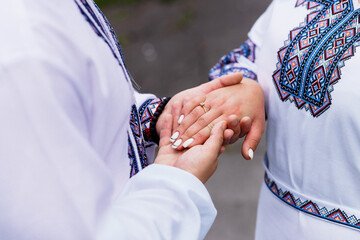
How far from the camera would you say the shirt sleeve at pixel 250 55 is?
1.43m

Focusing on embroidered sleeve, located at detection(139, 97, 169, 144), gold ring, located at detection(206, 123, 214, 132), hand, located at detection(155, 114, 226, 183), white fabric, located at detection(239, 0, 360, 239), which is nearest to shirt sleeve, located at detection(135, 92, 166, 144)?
embroidered sleeve, located at detection(139, 97, 169, 144)

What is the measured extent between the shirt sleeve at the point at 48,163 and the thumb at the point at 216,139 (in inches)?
14.5

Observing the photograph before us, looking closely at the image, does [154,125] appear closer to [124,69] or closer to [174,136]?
[174,136]

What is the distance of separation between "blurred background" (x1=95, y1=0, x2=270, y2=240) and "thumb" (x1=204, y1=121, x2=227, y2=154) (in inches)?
69.2

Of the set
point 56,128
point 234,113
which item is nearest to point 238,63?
point 234,113

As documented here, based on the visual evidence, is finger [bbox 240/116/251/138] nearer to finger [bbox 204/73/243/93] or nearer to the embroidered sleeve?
finger [bbox 204/73/243/93]

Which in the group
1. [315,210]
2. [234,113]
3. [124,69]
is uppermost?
[124,69]

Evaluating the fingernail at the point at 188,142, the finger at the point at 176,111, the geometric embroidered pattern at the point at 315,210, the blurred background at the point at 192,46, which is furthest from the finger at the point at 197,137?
the blurred background at the point at 192,46

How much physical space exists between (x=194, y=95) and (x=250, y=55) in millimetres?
288

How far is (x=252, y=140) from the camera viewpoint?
4.17 feet

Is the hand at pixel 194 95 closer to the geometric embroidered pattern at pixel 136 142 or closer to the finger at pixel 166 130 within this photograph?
the finger at pixel 166 130

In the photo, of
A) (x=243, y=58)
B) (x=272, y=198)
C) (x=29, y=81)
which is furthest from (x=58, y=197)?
(x=243, y=58)

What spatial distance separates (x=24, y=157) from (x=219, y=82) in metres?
0.84

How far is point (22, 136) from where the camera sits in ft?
2.01
